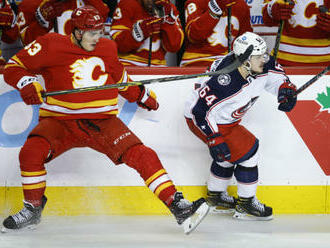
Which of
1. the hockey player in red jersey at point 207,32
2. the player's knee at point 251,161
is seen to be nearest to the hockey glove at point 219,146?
the player's knee at point 251,161


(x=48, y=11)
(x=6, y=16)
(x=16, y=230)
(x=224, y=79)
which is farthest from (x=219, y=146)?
(x=6, y=16)

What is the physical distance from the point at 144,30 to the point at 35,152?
A: 108 centimetres

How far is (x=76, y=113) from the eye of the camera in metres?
3.49

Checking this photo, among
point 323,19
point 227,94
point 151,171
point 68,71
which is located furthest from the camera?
point 323,19

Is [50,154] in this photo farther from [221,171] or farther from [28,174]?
[221,171]

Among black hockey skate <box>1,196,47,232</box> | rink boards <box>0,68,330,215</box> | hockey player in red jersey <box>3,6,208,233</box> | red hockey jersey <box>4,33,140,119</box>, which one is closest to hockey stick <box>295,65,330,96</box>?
rink boards <box>0,68,330,215</box>

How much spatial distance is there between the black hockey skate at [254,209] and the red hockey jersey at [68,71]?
87 cm

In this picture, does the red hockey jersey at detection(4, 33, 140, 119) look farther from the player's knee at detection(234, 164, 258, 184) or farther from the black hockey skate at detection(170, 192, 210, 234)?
the player's knee at detection(234, 164, 258, 184)

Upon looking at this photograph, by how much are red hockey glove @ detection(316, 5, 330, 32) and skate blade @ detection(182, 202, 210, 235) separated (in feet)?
4.65

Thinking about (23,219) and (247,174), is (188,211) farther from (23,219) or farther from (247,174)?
(23,219)

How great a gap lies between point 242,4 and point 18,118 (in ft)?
4.99

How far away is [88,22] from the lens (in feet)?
11.1

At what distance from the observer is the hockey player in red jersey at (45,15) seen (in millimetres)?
4129

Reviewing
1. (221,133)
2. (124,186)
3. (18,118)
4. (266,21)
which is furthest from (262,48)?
(18,118)
